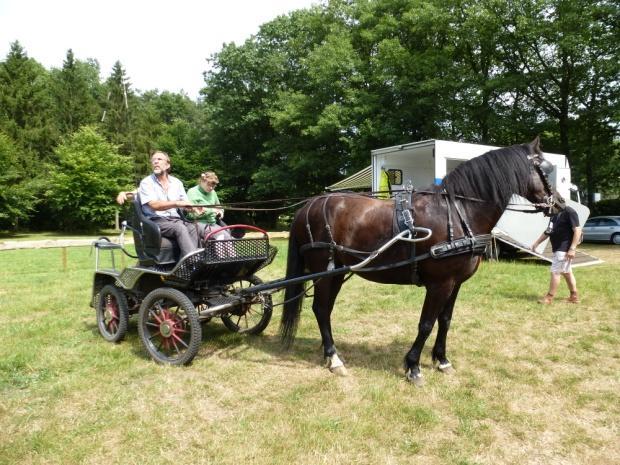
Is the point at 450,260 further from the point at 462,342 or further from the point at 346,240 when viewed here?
the point at 462,342

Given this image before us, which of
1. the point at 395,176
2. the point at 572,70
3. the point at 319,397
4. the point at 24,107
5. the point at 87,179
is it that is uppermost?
the point at 24,107

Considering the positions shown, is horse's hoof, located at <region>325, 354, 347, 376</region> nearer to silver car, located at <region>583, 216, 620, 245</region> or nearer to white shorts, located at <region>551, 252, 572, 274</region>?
white shorts, located at <region>551, 252, 572, 274</region>

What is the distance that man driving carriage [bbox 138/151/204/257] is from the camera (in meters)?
4.20

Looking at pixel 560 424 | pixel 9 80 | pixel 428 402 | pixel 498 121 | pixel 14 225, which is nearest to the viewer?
pixel 560 424

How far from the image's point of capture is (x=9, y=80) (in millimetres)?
32844

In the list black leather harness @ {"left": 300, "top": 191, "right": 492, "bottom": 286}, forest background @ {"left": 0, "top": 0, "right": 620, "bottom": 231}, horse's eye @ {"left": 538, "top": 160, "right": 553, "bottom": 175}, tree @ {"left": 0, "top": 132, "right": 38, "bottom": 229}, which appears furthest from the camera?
tree @ {"left": 0, "top": 132, "right": 38, "bottom": 229}

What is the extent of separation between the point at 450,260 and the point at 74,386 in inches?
134

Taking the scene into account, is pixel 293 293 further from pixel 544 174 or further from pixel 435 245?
pixel 544 174

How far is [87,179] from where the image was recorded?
2923 cm

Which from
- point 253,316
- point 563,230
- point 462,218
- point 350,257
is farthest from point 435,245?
point 563,230

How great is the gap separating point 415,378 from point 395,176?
393 inches

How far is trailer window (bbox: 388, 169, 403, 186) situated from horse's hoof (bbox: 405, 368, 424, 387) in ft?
31.8

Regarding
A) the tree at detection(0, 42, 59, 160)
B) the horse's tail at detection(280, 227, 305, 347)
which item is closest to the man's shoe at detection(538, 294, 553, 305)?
the horse's tail at detection(280, 227, 305, 347)

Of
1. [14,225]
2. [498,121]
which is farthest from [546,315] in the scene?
[14,225]
